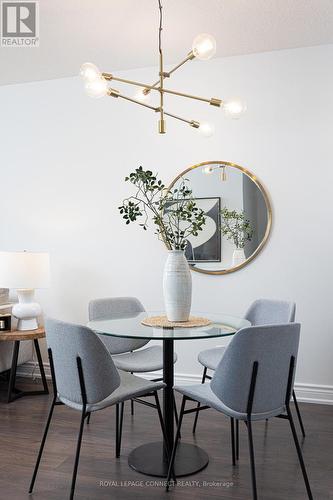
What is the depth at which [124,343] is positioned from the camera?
124 inches

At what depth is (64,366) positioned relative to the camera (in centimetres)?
210

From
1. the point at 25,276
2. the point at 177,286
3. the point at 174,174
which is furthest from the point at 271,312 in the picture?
the point at 25,276

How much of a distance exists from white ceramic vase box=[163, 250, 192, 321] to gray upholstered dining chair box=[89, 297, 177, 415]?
0.46m

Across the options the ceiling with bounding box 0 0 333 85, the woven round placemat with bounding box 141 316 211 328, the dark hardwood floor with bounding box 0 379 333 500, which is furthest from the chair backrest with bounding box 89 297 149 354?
the ceiling with bounding box 0 0 333 85

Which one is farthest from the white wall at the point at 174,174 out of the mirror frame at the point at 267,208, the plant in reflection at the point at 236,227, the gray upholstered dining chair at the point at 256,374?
the gray upholstered dining chair at the point at 256,374

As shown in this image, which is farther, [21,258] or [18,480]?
[21,258]

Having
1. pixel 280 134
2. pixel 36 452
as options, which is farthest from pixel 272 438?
pixel 280 134

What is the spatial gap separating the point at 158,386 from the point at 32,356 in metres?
2.25

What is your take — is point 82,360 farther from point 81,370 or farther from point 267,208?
point 267,208

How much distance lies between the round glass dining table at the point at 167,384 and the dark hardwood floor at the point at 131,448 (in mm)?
63

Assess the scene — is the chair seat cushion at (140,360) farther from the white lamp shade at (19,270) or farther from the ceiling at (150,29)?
the ceiling at (150,29)

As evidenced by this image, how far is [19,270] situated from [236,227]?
1749 millimetres

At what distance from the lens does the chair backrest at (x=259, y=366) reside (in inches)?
75.1

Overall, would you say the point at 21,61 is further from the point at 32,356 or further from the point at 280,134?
the point at 32,356
